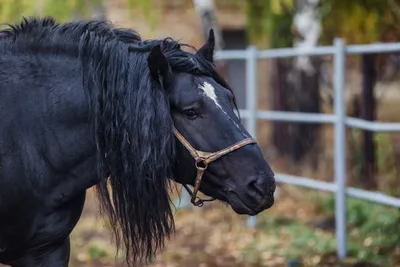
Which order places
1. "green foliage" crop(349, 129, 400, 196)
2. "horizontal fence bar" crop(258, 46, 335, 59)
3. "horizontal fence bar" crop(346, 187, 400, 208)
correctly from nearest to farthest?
"horizontal fence bar" crop(346, 187, 400, 208) < "horizontal fence bar" crop(258, 46, 335, 59) < "green foliage" crop(349, 129, 400, 196)

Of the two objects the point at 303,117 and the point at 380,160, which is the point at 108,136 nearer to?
the point at 303,117

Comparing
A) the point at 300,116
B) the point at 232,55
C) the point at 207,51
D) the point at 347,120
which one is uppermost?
the point at 207,51

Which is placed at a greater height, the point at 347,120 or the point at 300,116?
the point at 347,120

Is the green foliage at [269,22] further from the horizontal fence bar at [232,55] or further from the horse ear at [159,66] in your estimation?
the horse ear at [159,66]

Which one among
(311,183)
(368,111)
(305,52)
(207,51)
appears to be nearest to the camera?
(207,51)

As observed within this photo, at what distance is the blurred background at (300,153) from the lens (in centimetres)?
707

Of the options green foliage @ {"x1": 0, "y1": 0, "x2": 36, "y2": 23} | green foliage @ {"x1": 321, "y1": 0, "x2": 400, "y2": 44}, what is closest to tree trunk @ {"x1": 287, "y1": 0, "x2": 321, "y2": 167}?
green foliage @ {"x1": 321, "y1": 0, "x2": 400, "y2": 44}

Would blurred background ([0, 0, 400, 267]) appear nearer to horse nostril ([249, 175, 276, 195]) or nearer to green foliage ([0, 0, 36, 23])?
green foliage ([0, 0, 36, 23])

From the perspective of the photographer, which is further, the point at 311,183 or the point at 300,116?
the point at 300,116

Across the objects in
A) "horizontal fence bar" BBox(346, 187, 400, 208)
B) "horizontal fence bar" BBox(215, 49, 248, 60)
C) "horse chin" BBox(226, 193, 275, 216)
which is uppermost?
"horse chin" BBox(226, 193, 275, 216)

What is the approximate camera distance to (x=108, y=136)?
3.63 m

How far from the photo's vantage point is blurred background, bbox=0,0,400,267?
278 inches

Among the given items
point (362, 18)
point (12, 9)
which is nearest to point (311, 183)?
point (362, 18)

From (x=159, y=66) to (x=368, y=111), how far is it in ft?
18.1
